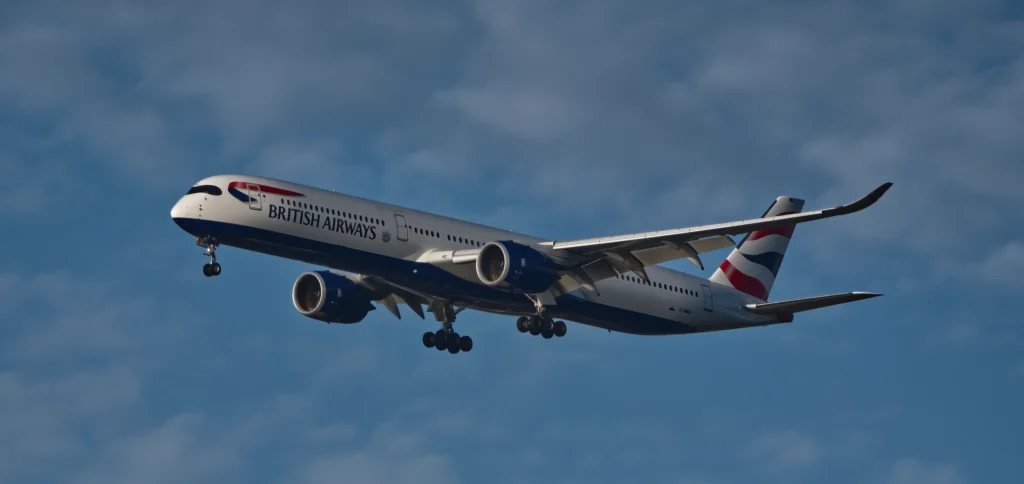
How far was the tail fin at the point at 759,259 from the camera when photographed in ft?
223

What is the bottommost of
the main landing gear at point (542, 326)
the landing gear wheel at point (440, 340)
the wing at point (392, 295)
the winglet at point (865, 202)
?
the winglet at point (865, 202)

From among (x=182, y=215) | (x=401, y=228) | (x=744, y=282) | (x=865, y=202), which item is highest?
(x=744, y=282)

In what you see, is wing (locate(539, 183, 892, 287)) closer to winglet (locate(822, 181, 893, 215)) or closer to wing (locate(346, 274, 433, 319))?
winglet (locate(822, 181, 893, 215))

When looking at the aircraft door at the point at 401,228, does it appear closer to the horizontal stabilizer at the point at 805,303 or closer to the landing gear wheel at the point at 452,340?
the landing gear wheel at the point at 452,340

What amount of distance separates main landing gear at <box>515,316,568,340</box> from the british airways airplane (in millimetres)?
52

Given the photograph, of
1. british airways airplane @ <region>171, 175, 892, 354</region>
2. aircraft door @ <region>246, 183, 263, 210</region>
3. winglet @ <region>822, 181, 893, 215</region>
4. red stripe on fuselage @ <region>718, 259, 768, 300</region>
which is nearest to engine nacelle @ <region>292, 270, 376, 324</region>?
british airways airplane @ <region>171, 175, 892, 354</region>

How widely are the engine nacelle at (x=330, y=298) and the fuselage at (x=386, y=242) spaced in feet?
18.3

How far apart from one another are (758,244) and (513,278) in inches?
753

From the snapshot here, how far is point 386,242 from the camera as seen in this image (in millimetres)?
55719

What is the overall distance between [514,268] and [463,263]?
2.41m

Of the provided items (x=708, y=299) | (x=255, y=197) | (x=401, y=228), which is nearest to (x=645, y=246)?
(x=401, y=228)

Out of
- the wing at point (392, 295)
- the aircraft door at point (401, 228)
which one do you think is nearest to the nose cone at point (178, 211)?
the aircraft door at point (401, 228)

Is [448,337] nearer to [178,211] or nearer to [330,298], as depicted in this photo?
[330,298]

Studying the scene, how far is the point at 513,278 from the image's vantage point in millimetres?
55156
